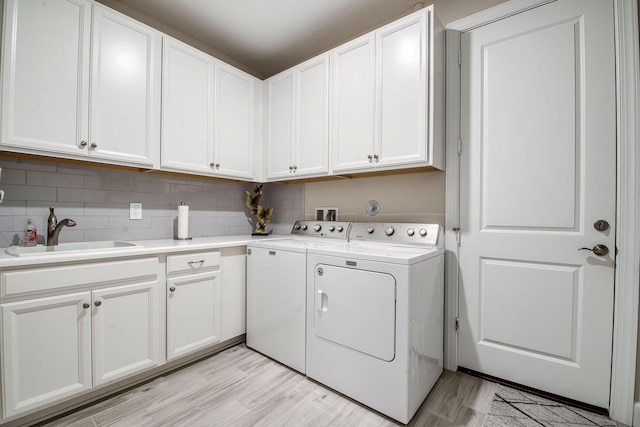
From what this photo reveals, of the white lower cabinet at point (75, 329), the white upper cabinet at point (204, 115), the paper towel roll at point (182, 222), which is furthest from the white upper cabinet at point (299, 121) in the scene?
the white lower cabinet at point (75, 329)

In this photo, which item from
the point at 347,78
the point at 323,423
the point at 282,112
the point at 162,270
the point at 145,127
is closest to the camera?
the point at 323,423

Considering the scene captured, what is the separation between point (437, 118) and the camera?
6.26 feet

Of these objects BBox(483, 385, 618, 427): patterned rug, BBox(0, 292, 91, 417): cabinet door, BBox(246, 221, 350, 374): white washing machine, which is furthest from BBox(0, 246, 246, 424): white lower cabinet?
BBox(483, 385, 618, 427): patterned rug

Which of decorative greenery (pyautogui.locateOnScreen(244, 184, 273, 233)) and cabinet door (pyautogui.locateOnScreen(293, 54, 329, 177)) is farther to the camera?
decorative greenery (pyautogui.locateOnScreen(244, 184, 273, 233))

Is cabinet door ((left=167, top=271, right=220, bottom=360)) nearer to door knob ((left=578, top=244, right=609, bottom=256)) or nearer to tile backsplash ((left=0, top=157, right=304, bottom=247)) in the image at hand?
tile backsplash ((left=0, top=157, right=304, bottom=247))

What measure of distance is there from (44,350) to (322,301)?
4.81 feet

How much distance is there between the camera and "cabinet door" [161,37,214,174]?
7.00 feet

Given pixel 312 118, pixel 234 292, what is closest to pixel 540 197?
pixel 312 118

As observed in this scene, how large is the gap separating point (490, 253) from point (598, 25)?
4.59 ft

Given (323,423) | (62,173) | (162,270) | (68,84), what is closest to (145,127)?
(68,84)

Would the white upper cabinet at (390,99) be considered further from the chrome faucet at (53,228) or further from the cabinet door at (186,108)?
the chrome faucet at (53,228)

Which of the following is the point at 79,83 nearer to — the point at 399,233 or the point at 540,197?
the point at 399,233

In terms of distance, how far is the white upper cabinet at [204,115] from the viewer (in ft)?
7.07

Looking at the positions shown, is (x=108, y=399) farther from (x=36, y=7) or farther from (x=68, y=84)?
(x=36, y=7)
